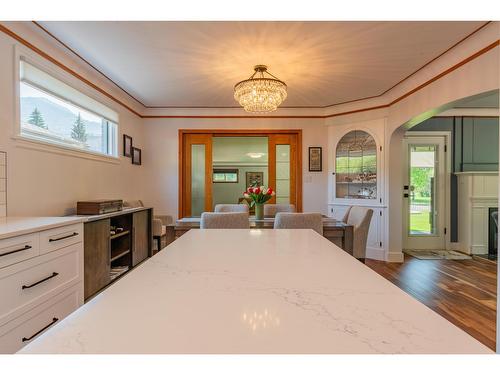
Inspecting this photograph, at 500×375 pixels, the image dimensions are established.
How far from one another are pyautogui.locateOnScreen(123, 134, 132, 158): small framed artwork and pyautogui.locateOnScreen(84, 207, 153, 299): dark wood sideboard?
1.04m

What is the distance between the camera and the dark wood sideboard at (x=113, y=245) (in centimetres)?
230

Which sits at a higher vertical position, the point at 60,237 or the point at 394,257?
the point at 60,237

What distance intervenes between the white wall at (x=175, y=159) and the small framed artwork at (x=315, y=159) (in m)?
0.07

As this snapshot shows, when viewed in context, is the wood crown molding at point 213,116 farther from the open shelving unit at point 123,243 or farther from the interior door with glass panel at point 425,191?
the open shelving unit at point 123,243

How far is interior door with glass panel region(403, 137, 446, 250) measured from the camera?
4.80m

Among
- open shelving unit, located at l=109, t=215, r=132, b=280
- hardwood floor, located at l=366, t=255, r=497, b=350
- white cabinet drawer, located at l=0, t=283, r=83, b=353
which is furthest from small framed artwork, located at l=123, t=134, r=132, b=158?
hardwood floor, located at l=366, t=255, r=497, b=350

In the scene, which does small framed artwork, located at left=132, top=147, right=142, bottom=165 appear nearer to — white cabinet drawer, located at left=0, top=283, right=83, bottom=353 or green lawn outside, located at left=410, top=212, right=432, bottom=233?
white cabinet drawer, located at left=0, top=283, right=83, bottom=353

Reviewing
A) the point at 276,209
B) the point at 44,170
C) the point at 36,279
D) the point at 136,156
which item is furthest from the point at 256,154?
the point at 36,279

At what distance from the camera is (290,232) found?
1521 millimetres

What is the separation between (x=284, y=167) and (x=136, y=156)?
2536 mm

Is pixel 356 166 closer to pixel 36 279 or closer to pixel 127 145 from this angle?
pixel 127 145

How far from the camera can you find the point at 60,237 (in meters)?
1.78
